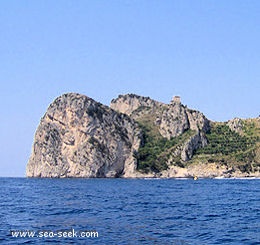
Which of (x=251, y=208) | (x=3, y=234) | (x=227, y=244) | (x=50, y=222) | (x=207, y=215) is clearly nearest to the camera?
(x=227, y=244)

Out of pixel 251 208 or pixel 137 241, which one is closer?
pixel 137 241

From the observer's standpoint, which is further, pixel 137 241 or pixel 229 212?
pixel 229 212

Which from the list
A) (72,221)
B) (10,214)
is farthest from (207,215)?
(10,214)


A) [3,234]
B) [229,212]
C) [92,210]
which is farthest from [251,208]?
[3,234]

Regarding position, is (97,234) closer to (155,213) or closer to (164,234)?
(164,234)

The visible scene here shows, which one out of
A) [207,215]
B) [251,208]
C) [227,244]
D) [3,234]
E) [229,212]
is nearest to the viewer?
[227,244]

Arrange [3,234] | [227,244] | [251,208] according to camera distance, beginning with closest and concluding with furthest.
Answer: [227,244], [3,234], [251,208]

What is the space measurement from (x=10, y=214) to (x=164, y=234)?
1862cm

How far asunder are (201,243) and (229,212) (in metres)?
19.2

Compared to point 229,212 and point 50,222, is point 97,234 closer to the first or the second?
point 50,222

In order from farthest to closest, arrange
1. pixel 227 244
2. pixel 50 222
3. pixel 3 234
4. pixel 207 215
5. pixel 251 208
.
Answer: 1. pixel 251 208
2. pixel 207 215
3. pixel 50 222
4. pixel 3 234
5. pixel 227 244

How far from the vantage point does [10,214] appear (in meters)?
45.8

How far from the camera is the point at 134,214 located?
153 feet

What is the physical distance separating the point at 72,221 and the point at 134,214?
8259 millimetres
